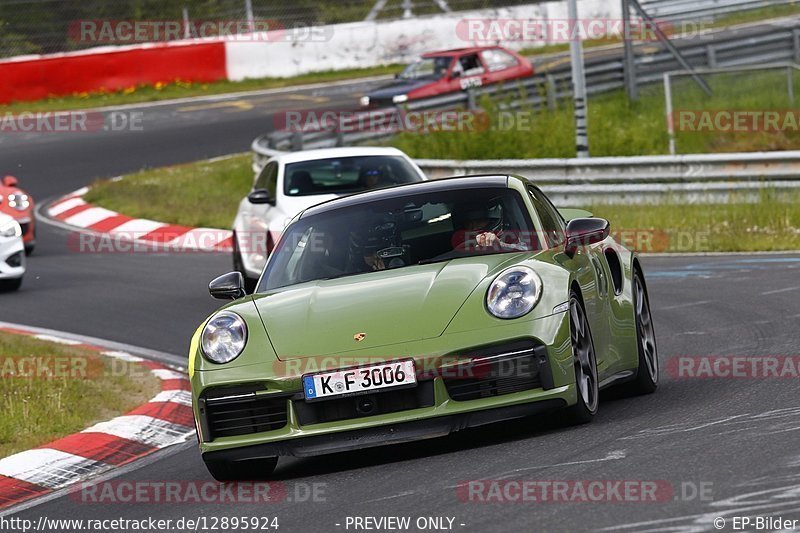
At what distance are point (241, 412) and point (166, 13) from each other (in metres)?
30.5

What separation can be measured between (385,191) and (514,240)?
0.91m

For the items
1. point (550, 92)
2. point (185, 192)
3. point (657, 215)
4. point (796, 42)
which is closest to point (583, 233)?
point (657, 215)

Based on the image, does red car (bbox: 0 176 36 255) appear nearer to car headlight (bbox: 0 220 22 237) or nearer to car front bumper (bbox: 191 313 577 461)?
car headlight (bbox: 0 220 22 237)

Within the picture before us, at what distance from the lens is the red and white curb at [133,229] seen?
2034 centimetres

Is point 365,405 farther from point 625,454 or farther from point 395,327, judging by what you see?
point 625,454

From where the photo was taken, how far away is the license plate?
6551 millimetres

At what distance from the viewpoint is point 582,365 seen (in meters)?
7.05

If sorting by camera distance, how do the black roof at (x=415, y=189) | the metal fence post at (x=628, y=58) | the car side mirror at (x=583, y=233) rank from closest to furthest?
1. the car side mirror at (x=583, y=233)
2. the black roof at (x=415, y=189)
3. the metal fence post at (x=628, y=58)

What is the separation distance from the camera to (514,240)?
7590 mm

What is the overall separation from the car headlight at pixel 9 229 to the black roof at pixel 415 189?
8443mm

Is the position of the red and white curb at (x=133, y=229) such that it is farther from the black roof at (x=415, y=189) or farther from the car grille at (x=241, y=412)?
the car grille at (x=241, y=412)

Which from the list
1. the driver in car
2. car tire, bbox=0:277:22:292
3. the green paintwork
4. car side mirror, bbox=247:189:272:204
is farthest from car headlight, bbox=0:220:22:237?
the driver in car

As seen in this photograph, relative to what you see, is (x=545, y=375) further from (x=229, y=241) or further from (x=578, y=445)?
(x=229, y=241)

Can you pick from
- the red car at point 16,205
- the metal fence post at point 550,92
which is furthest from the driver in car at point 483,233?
the metal fence post at point 550,92
